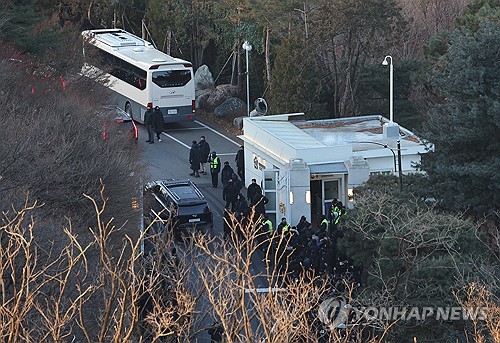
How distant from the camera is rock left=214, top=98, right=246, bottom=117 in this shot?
40406mm

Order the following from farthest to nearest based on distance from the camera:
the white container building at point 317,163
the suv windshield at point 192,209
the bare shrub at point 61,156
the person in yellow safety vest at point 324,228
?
the white container building at point 317,163 < the suv windshield at point 192,209 < the person in yellow safety vest at point 324,228 < the bare shrub at point 61,156

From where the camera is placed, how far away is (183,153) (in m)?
34.8

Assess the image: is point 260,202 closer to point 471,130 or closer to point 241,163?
point 471,130

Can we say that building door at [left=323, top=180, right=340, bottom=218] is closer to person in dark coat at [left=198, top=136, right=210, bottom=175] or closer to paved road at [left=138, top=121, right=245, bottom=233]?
paved road at [left=138, top=121, right=245, bottom=233]

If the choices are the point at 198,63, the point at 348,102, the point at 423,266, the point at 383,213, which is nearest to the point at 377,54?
the point at 348,102

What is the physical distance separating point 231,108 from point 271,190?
1383 cm

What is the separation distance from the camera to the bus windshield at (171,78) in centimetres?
3744

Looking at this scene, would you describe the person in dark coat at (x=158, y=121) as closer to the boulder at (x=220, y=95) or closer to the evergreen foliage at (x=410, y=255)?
the boulder at (x=220, y=95)

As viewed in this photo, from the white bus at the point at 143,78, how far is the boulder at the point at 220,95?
3.32 m

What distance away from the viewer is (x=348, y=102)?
3725 cm

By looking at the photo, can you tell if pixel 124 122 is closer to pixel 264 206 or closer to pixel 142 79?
pixel 142 79

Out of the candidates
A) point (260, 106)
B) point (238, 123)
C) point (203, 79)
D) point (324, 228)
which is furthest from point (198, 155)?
point (203, 79)

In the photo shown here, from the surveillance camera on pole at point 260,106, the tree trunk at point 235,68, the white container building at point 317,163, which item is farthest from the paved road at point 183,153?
the tree trunk at point 235,68

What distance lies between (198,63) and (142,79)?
347 inches
